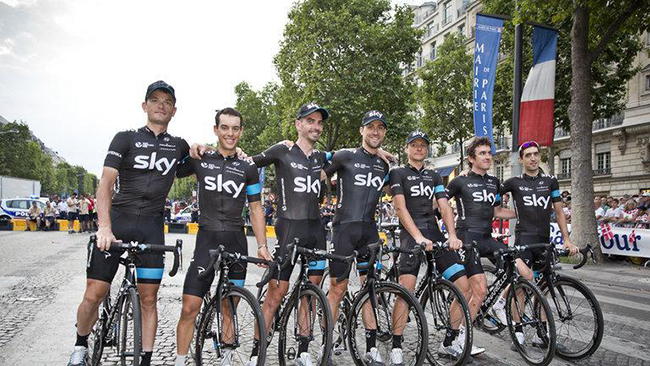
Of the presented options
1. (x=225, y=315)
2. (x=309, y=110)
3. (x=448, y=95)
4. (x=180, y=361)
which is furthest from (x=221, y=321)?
(x=448, y=95)

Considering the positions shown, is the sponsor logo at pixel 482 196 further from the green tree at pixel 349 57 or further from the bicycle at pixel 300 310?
the green tree at pixel 349 57

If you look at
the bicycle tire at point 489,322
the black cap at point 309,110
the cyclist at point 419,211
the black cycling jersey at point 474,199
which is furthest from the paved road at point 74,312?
the black cap at point 309,110

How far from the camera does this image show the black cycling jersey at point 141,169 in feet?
13.6

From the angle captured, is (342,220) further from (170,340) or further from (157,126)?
(170,340)

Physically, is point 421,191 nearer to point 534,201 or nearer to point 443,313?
point 443,313

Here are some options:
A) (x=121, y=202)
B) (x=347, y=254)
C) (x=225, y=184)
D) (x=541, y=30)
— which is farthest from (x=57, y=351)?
(x=541, y=30)

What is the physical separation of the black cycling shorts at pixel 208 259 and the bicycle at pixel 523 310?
8.75ft

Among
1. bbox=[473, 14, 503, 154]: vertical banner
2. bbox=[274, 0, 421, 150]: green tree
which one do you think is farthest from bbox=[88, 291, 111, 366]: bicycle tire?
bbox=[274, 0, 421, 150]: green tree

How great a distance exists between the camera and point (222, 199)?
4348 millimetres

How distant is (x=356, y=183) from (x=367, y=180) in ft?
0.39

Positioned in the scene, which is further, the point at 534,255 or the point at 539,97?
the point at 539,97

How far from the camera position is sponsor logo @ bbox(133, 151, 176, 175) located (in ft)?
13.7

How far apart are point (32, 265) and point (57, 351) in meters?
8.08

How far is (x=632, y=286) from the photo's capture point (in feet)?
32.5
